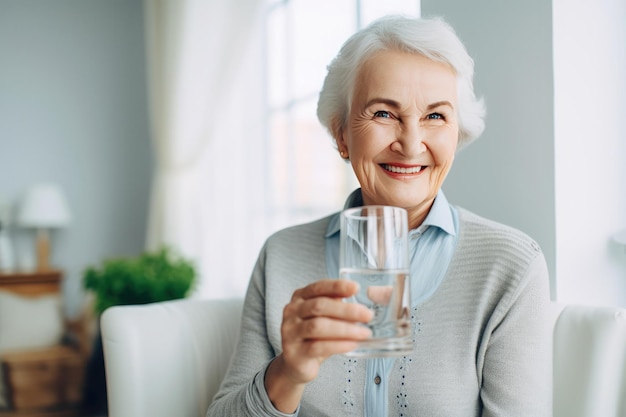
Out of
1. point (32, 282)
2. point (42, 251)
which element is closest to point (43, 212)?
point (42, 251)

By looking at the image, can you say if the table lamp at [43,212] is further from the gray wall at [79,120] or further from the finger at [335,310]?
the finger at [335,310]

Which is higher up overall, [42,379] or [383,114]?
[383,114]

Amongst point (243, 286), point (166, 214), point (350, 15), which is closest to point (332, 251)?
point (350, 15)

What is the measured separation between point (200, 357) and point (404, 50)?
2.93 feet

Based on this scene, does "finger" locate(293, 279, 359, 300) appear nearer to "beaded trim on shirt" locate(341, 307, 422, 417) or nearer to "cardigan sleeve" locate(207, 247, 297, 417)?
"cardigan sleeve" locate(207, 247, 297, 417)

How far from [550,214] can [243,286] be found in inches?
103

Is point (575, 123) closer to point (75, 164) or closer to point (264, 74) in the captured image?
point (264, 74)

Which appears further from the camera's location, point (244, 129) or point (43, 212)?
point (43, 212)

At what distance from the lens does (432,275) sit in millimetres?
1319

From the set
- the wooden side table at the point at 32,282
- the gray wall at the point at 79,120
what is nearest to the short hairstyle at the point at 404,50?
the wooden side table at the point at 32,282

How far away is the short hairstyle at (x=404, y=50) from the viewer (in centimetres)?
126

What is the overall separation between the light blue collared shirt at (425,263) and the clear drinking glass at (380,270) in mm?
442

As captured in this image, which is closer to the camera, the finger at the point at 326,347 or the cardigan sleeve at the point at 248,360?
the finger at the point at 326,347

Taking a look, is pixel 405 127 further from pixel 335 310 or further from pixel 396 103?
pixel 335 310
